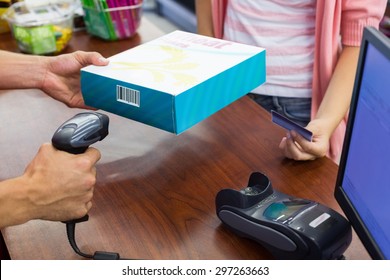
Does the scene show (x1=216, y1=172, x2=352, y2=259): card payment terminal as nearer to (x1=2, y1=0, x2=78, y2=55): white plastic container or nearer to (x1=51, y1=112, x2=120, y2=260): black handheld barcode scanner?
(x1=51, y1=112, x2=120, y2=260): black handheld barcode scanner

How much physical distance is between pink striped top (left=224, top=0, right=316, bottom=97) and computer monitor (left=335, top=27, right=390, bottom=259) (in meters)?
0.60

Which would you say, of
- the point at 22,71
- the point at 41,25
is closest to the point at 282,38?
the point at 22,71

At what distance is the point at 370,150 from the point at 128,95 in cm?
47

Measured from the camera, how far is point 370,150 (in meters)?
0.65

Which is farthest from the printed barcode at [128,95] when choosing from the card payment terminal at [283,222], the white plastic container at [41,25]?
the white plastic container at [41,25]

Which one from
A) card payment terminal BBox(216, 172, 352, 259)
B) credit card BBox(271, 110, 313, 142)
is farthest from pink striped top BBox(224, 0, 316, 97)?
card payment terminal BBox(216, 172, 352, 259)

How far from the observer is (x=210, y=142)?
1113mm

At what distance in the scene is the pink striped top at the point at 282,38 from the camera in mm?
1271

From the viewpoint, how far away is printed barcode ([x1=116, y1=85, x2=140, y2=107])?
37.0 inches

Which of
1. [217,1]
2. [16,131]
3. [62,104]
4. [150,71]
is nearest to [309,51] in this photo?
[217,1]

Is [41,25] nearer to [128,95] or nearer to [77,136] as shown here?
[128,95]

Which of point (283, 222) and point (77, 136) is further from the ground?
point (77, 136)

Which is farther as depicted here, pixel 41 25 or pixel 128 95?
pixel 41 25

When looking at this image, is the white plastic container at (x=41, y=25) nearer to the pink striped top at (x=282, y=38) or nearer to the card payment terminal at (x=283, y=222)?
the pink striped top at (x=282, y=38)
